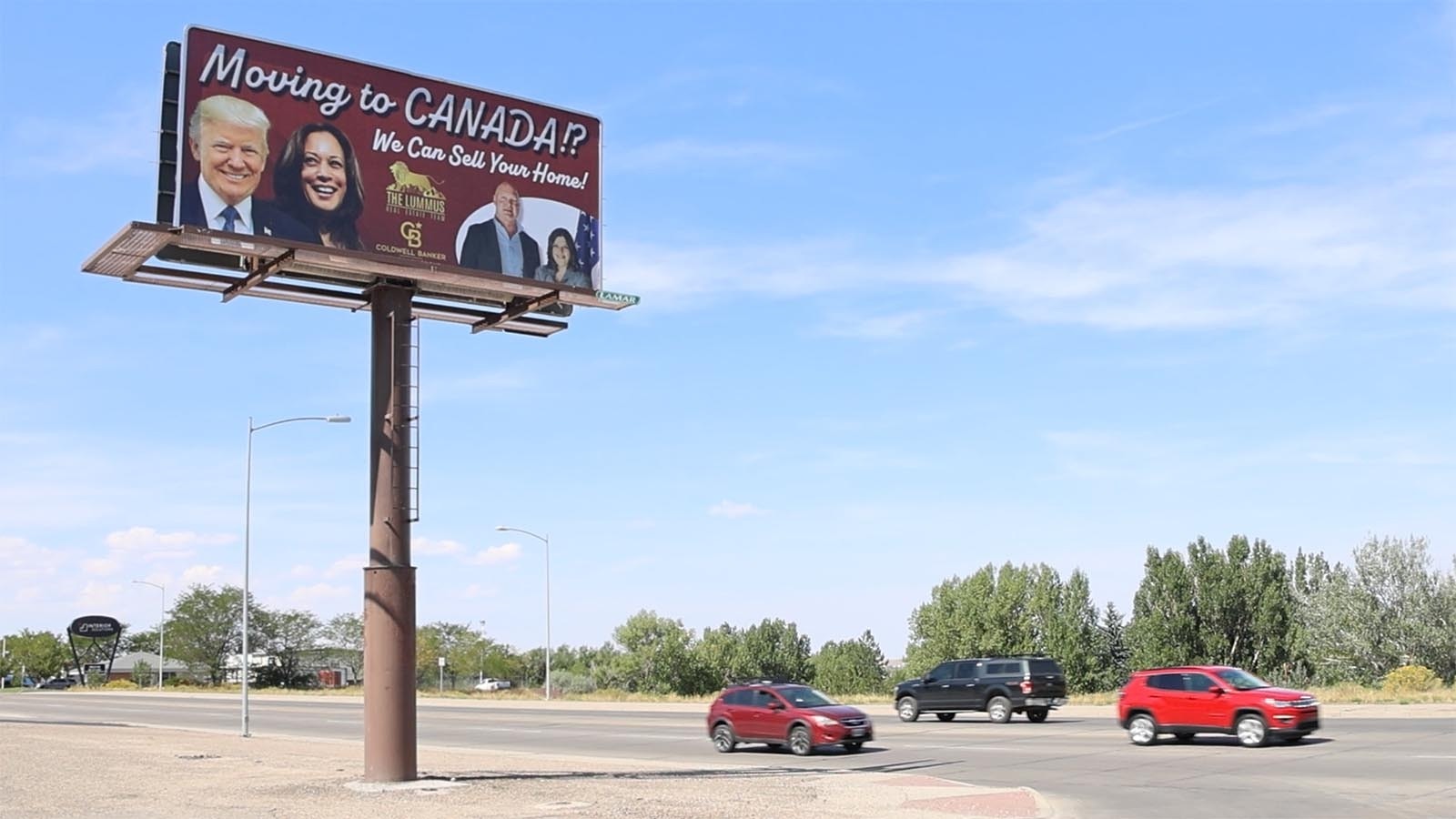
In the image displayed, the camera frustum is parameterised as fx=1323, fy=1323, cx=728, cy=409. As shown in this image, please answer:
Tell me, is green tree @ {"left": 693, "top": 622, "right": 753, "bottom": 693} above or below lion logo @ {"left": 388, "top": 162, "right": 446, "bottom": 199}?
below

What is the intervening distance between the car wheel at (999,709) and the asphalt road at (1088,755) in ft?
1.94

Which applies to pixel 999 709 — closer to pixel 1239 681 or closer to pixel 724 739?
pixel 724 739

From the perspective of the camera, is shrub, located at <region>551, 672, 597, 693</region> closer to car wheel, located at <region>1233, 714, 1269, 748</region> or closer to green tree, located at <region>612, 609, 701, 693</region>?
green tree, located at <region>612, 609, 701, 693</region>

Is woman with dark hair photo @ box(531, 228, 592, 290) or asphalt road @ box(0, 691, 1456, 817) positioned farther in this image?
woman with dark hair photo @ box(531, 228, 592, 290)

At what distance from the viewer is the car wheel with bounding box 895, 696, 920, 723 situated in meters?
41.9

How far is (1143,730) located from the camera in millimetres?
28922

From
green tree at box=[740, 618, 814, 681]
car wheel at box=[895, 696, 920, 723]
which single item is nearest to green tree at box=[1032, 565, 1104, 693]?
green tree at box=[740, 618, 814, 681]

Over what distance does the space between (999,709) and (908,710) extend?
3467mm

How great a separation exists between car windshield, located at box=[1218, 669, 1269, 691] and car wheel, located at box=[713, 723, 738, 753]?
1100 cm

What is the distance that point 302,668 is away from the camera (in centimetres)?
13362

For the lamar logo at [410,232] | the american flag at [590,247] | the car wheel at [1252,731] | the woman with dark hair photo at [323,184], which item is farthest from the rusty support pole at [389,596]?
the car wheel at [1252,731]

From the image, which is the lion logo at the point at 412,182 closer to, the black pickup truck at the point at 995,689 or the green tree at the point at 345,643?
the black pickup truck at the point at 995,689

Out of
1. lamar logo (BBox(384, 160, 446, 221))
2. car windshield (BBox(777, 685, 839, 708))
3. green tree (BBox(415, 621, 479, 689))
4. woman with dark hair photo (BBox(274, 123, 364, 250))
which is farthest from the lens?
green tree (BBox(415, 621, 479, 689))

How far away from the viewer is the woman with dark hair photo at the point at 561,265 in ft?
83.3
